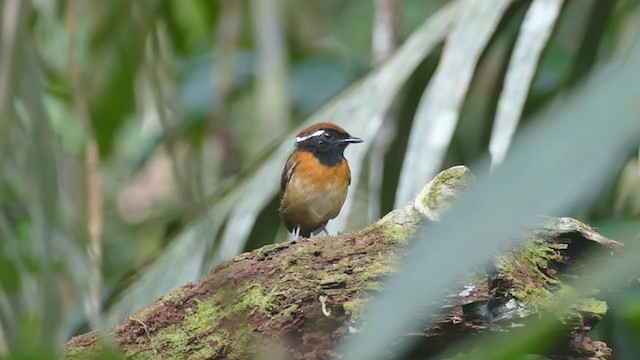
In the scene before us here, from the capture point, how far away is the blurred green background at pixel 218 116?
1.92 m

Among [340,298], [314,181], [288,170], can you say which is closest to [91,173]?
[340,298]

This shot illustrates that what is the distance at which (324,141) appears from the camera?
480cm

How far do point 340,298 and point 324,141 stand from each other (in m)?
2.35

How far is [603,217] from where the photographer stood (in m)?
4.49

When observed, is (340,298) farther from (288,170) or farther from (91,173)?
(288,170)

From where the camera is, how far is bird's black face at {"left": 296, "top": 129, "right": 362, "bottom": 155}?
4.53 meters

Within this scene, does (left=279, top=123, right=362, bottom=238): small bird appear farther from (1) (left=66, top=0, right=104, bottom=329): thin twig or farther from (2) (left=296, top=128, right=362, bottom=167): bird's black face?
(1) (left=66, top=0, right=104, bottom=329): thin twig

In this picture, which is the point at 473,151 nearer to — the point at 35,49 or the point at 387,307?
the point at 35,49

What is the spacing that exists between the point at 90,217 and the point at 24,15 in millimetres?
1496

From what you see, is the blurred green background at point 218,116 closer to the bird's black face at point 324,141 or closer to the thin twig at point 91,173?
the thin twig at point 91,173

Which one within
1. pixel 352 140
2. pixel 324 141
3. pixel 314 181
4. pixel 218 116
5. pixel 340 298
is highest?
pixel 218 116

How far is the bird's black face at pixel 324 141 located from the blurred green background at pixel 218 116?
13cm

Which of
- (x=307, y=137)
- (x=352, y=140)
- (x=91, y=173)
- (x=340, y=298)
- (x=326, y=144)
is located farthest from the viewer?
(x=326, y=144)

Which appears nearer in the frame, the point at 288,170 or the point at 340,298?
the point at 340,298
